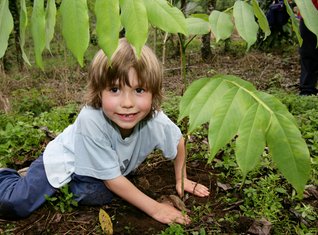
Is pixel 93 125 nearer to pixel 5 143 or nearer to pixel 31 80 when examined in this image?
pixel 5 143

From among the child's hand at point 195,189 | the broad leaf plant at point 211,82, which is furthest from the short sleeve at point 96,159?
the broad leaf plant at point 211,82

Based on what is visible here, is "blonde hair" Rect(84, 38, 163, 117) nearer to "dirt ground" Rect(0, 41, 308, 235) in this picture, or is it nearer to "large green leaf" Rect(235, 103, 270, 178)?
"dirt ground" Rect(0, 41, 308, 235)

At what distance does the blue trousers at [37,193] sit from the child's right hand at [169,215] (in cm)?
33

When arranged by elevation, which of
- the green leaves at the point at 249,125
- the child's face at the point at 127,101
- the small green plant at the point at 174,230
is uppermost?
the green leaves at the point at 249,125

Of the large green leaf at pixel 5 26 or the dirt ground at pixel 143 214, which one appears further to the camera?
the dirt ground at pixel 143 214

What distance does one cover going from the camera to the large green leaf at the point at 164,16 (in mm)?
799

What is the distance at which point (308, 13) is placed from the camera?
3.09 ft

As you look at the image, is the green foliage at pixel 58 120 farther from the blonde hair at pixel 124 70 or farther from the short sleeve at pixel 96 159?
the blonde hair at pixel 124 70

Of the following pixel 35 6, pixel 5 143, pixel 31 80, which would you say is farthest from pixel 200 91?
pixel 31 80

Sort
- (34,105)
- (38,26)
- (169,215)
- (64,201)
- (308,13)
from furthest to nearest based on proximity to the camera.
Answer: (34,105)
(64,201)
(169,215)
(308,13)
(38,26)

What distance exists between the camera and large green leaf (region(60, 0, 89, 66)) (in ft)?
2.37

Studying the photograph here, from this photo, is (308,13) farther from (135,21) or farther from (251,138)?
(135,21)

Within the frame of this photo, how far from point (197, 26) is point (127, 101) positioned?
524mm

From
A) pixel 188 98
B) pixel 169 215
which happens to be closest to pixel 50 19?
pixel 188 98
